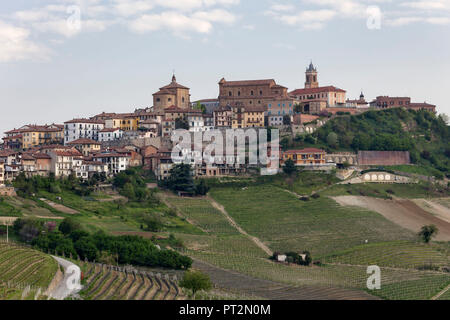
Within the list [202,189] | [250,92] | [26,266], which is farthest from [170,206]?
[250,92]

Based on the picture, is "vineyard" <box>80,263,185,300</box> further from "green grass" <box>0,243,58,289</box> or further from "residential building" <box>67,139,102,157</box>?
"residential building" <box>67,139,102,157</box>

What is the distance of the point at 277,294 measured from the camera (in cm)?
5062

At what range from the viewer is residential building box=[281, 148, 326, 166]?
9288 cm

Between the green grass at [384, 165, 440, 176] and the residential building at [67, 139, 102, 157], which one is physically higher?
the residential building at [67, 139, 102, 157]

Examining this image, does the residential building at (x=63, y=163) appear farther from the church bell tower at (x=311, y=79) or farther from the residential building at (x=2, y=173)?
the church bell tower at (x=311, y=79)

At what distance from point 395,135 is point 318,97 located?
14.1 meters

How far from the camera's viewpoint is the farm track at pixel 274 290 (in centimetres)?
5006

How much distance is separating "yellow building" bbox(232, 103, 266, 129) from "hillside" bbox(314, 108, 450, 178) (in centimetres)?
874

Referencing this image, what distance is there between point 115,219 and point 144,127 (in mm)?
32105

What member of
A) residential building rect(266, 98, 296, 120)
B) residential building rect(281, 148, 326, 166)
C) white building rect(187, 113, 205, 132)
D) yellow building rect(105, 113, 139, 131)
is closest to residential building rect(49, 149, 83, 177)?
yellow building rect(105, 113, 139, 131)

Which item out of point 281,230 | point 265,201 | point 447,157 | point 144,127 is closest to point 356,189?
point 265,201

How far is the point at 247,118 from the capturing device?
106688 millimetres

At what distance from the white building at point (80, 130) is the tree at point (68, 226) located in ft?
131

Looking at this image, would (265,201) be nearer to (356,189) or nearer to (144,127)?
(356,189)
